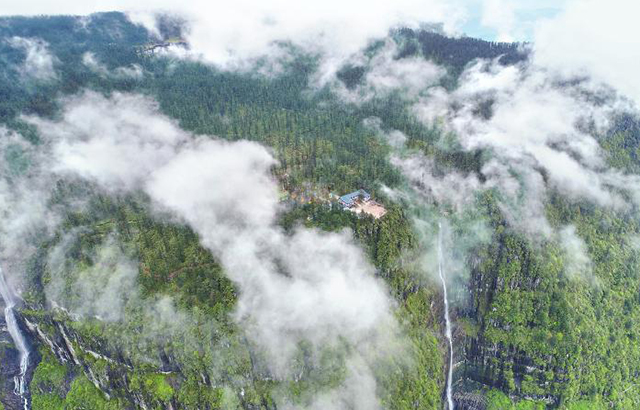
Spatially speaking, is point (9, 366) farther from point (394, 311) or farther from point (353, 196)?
point (353, 196)

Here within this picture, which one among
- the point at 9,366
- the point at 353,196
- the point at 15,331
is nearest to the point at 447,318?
the point at 353,196

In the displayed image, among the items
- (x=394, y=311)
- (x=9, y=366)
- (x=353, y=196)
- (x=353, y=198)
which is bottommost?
(x=9, y=366)

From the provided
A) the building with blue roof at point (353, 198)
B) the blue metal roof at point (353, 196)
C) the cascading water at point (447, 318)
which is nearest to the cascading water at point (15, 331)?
the building with blue roof at point (353, 198)

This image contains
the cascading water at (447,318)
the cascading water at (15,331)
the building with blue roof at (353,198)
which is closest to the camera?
the cascading water at (15,331)

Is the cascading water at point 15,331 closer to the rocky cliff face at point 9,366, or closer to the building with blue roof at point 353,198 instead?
the rocky cliff face at point 9,366

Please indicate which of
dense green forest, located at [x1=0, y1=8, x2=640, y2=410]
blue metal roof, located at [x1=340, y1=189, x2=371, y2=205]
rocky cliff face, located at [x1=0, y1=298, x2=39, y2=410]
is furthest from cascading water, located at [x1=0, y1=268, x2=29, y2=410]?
blue metal roof, located at [x1=340, y1=189, x2=371, y2=205]

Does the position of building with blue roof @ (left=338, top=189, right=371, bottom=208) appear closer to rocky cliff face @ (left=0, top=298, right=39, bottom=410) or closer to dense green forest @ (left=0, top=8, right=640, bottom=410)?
dense green forest @ (left=0, top=8, right=640, bottom=410)

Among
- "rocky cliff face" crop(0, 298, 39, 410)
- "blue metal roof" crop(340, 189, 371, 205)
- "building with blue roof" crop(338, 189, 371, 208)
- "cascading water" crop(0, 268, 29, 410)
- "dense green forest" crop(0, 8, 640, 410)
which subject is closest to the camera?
"dense green forest" crop(0, 8, 640, 410)
